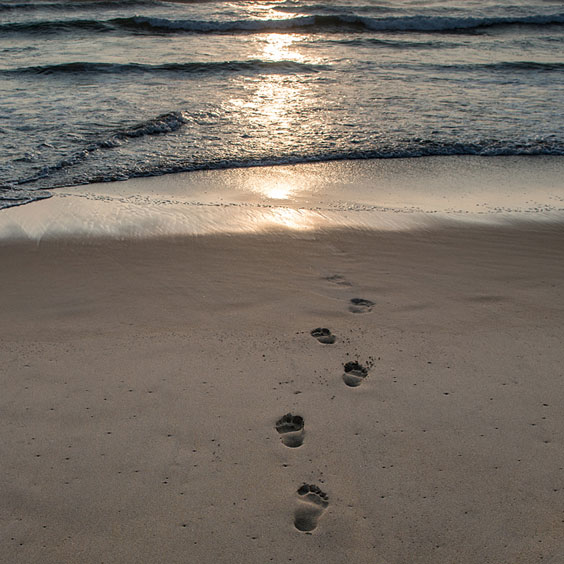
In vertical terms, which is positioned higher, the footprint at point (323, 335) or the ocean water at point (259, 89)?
the ocean water at point (259, 89)

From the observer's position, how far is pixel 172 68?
11.7 m

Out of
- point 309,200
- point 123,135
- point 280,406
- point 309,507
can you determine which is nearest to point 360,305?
point 280,406

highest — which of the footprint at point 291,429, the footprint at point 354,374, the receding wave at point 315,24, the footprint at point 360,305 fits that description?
the receding wave at point 315,24

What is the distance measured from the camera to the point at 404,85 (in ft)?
33.8

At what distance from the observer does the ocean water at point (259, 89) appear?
279 inches

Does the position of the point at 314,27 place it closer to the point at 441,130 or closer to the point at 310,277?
the point at 441,130

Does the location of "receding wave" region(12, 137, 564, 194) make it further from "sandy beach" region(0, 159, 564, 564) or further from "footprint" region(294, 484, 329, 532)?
"footprint" region(294, 484, 329, 532)

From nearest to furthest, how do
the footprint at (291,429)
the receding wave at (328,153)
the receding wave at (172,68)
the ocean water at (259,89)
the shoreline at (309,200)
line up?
1. the footprint at (291,429)
2. the shoreline at (309,200)
3. the receding wave at (328,153)
4. the ocean water at (259,89)
5. the receding wave at (172,68)

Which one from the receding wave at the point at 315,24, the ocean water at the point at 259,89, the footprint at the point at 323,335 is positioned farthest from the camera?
the receding wave at the point at 315,24

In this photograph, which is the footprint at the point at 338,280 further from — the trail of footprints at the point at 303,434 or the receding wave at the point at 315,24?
the receding wave at the point at 315,24

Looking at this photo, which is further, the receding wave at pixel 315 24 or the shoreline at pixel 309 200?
the receding wave at pixel 315 24

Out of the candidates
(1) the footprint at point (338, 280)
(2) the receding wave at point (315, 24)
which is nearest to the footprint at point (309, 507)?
(1) the footprint at point (338, 280)

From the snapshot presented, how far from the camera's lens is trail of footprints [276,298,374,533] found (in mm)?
2271

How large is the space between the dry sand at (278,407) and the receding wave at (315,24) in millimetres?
14866
